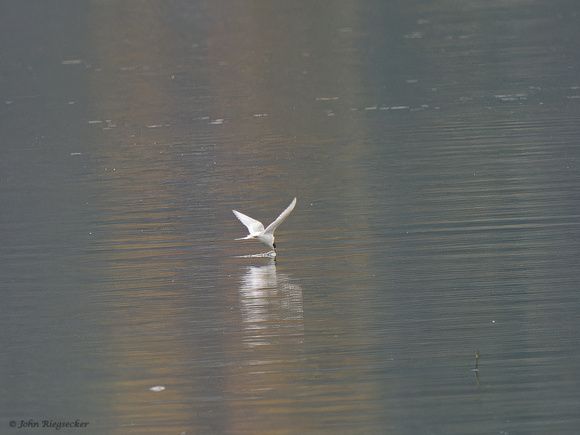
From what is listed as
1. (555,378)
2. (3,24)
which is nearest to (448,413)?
(555,378)

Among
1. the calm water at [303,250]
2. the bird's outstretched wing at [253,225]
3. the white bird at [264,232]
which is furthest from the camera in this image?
the bird's outstretched wing at [253,225]

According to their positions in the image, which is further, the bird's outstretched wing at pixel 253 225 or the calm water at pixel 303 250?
the bird's outstretched wing at pixel 253 225

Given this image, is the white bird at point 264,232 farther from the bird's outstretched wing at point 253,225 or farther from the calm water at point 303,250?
the calm water at point 303,250

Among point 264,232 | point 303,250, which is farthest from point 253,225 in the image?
point 303,250

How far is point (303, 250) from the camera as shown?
11000mm

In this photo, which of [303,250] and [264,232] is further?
[303,250]

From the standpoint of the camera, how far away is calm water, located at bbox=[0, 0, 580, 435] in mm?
7473

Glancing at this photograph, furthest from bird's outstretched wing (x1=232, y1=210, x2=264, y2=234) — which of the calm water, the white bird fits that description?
the calm water

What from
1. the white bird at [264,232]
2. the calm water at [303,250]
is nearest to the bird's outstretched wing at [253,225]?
the white bird at [264,232]

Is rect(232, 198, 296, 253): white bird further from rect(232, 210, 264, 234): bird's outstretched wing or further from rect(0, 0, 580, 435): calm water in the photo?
rect(0, 0, 580, 435): calm water

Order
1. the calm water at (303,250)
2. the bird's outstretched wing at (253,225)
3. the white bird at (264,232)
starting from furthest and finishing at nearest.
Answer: the bird's outstretched wing at (253,225)
the white bird at (264,232)
the calm water at (303,250)

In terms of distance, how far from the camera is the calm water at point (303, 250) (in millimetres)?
7473

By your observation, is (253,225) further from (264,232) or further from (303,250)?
(303,250)

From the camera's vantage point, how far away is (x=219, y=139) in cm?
1802
